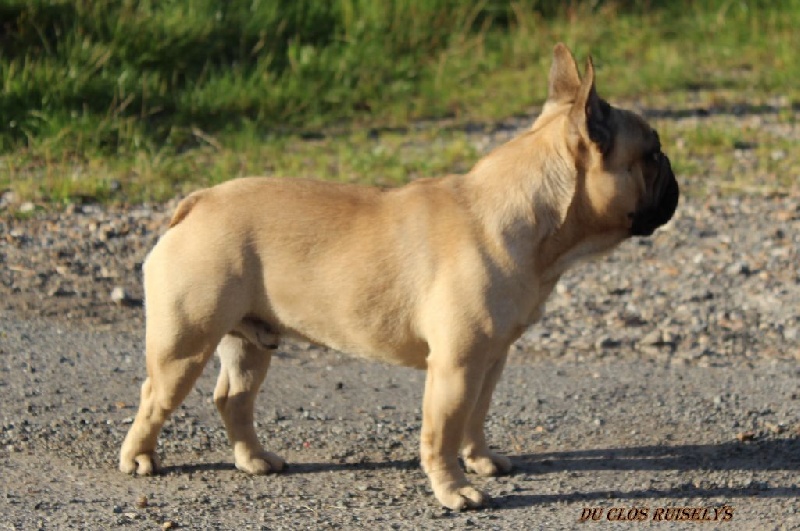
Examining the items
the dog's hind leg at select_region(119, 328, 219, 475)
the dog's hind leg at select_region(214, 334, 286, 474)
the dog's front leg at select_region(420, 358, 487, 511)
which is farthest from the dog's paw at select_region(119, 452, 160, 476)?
the dog's front leg at select_region(420, 358, 487, 511)

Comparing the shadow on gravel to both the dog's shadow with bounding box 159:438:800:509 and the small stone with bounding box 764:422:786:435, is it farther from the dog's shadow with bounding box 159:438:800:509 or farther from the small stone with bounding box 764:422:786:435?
the dog's shadow with bounding box 159:438:800:509

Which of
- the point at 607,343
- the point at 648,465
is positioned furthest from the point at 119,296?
the point at 648,465

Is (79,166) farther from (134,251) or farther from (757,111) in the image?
(757,111)

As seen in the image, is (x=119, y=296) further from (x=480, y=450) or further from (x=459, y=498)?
(x=459, y=498)

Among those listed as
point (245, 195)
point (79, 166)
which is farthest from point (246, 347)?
point (79, 166)

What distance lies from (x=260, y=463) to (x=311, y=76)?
6.81 meters

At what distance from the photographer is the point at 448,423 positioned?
5039mm

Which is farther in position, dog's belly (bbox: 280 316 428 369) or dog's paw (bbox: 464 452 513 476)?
dog's paw (bbox: 464 452 513 476)

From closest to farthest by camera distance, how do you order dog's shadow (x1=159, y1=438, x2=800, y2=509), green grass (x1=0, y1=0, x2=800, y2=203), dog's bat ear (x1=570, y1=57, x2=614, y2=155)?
dog's bat ear (x1=570, y1=57, x2=614, y2=155) < dog's shadow (x1=159, y1=438, x2=800, y2=509) < green grass (x1=0, y1=0, x2=800, y2=203)

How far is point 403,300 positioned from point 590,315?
2.78 metres

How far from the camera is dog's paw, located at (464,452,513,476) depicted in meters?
5.54

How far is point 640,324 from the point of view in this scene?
752cm

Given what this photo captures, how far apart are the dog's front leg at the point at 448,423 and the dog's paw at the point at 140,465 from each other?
3.70 ft

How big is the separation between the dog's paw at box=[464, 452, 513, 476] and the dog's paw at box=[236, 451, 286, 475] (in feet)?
2.62
